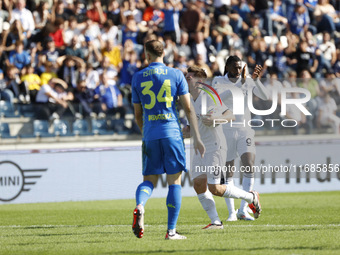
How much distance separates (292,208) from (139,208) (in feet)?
19.6

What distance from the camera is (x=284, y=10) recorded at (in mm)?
22406

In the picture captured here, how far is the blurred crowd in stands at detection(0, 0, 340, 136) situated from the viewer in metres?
16.6

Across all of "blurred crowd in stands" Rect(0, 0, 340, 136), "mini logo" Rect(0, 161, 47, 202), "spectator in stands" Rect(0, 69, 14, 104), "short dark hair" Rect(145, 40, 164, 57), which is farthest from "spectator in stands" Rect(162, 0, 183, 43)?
"short dark hair" Rect(145, 40, 164, 57)

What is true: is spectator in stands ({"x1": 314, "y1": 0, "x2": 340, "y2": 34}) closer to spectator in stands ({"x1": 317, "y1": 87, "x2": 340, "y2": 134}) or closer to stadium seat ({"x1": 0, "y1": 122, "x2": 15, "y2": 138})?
spectator in stands ({"x1": 317, "y1": 87, "x2": 340, "y2": 134})

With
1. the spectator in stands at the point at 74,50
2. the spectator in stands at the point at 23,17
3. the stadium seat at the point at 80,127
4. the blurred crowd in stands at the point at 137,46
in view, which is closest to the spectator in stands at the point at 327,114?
the blurred crowd in stands at the point at 137,46

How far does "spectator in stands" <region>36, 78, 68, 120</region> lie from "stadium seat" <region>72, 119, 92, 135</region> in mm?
394

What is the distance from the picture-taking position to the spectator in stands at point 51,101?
51.8 feet

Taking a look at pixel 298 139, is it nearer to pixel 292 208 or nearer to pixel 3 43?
pixel 292 208

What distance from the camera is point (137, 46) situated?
18.8 m

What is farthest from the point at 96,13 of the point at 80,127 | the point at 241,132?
the point at 241,132

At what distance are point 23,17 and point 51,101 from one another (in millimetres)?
2774

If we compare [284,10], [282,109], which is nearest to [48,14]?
[282,109]

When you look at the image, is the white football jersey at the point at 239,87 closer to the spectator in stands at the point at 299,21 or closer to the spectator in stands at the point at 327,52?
the spectator in stands at the point at 327,52

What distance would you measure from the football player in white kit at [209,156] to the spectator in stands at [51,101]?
23.1 feet
